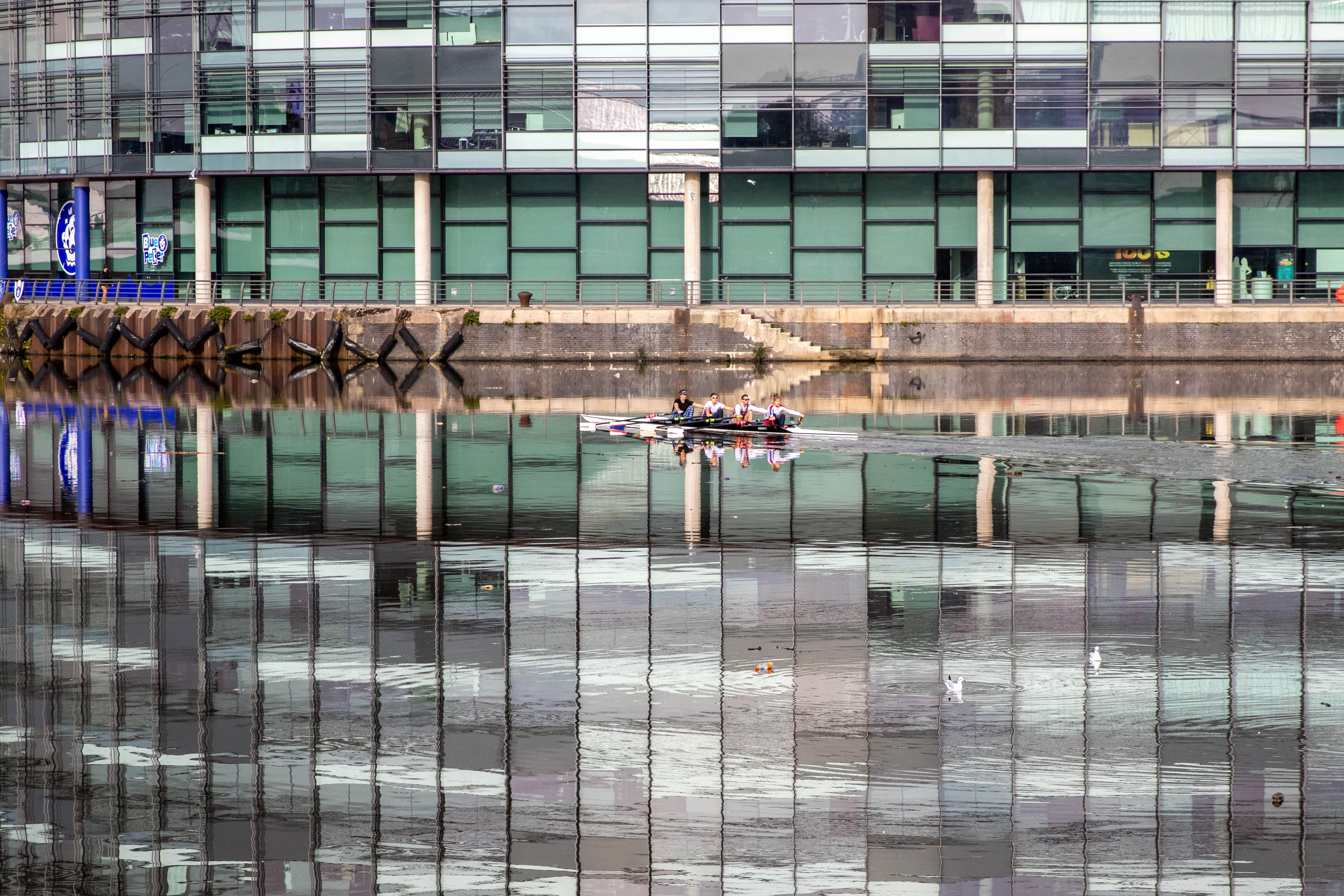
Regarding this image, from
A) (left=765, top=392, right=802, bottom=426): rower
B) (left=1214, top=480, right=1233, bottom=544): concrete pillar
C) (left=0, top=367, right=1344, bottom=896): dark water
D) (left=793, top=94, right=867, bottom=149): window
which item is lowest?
(left=0, top=367, right=1344, bottom=896): dark water

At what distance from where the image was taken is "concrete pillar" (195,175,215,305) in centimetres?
6238

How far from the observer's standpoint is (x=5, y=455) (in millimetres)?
29531

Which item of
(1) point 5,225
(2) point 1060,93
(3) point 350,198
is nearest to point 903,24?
(2) point 1060,93

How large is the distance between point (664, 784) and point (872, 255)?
52.4 meters

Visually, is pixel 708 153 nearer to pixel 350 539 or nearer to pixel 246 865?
pixel 350 539

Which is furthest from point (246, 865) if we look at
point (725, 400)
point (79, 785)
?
point (725, 400)

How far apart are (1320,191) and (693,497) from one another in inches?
1752

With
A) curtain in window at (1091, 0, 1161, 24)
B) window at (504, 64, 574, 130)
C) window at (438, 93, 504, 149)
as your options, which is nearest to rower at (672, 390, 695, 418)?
window at (504, 64, 574, 130)

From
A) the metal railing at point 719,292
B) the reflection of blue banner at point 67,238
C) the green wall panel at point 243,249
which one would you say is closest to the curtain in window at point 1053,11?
the metal railing at point 719,292

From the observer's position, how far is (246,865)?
9.60 meters

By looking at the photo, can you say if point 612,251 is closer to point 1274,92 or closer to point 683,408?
point 1274,92

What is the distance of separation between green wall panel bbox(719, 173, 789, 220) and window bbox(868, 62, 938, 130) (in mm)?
4868

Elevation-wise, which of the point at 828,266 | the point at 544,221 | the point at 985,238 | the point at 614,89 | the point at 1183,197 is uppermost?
the point at 614,89

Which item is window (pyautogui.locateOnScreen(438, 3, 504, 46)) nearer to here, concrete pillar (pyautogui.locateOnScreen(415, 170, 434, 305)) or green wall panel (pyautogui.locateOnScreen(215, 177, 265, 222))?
concrete pillar (pyautogui.locateOnScreen(415, 170, 434, 305))
